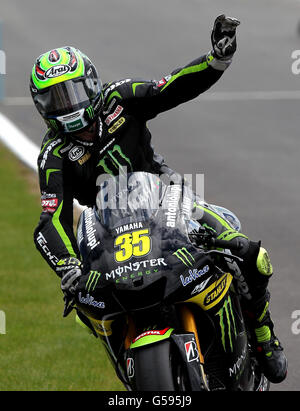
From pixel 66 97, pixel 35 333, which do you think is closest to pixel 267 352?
pixel 66 97

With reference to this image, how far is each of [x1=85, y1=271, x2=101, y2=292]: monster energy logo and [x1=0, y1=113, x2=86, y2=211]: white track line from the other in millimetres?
7344

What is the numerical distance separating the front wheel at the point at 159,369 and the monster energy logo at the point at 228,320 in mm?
427

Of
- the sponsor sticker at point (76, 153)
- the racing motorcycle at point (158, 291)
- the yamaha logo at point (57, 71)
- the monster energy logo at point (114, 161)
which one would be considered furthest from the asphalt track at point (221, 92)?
the yamaha logo at point (57, 71)

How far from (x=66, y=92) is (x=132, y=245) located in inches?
57.2

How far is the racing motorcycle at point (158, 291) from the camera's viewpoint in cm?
452

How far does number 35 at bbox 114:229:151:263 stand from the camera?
15.0 feet

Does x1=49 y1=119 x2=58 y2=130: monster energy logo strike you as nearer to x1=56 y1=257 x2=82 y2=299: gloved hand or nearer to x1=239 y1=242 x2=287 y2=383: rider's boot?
x1=56 y1=257 x2=82 y2=299: gloved hand

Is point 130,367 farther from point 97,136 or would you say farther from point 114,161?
point 97,136

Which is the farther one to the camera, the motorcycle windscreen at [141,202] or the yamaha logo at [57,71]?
the yamaha logo at [57,71]

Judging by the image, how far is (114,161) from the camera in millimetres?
5941

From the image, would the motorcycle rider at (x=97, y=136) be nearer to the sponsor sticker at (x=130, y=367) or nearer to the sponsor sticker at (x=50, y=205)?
the sponsor sticker at (x=50, y=205)

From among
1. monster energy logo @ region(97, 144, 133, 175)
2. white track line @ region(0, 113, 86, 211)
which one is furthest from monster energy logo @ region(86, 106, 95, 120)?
white track line @ region(0, 113, 86, 211)

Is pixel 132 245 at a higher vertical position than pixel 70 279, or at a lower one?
higher

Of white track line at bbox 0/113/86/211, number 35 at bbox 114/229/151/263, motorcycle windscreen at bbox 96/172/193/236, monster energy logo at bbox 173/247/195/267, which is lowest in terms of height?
monster energy logo at bbox 173/247/195/267
